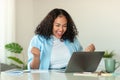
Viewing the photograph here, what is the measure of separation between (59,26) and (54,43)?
152 mm

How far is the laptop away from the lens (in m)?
1.89

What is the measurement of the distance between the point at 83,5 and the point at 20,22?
1053 millimetres

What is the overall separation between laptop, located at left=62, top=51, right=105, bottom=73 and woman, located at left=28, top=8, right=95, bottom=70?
202mm

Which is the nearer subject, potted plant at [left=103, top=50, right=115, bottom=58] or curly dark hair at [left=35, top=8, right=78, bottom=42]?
curly dark hair at [left=35, top=8, right=78, bottom=42]

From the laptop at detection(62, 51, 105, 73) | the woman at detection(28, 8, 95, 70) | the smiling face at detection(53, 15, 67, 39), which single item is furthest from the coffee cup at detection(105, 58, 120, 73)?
the smiling face at detection(53, 15, 67, 39)

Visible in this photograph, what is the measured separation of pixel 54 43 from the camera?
2332mm

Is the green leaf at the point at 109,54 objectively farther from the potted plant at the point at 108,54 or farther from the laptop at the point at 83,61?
the laptop at the point at 83,61

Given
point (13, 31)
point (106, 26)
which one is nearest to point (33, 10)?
point (13, 31)

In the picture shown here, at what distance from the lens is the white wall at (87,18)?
4125 millimetres

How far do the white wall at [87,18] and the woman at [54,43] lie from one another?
1.74 meters

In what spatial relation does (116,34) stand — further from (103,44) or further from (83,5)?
(83,5)

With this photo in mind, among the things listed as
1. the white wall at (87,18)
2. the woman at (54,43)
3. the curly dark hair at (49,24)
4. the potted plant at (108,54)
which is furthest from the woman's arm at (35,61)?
the white wall at (87,18)

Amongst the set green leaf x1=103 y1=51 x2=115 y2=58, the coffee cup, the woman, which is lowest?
green leaf x1=103 y1=51 x2=115 y2=58

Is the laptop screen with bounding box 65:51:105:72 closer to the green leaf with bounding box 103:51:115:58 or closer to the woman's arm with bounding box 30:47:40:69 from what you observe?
the woman's arm with bounding box 30:47:40:69
